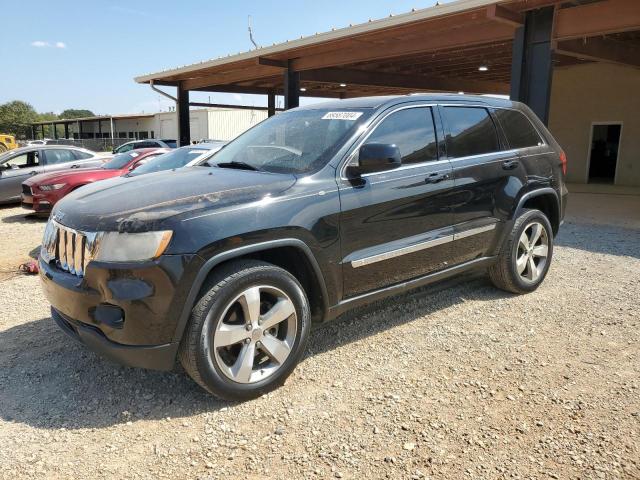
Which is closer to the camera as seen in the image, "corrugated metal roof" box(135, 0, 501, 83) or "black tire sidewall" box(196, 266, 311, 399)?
"black tire sidewall" box(196, 266, 311, 399)

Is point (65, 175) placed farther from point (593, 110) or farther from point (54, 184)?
point (593, 110)

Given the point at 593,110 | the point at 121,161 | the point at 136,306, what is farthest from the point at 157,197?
the point at 593,110

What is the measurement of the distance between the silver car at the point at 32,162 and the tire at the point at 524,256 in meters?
10.1

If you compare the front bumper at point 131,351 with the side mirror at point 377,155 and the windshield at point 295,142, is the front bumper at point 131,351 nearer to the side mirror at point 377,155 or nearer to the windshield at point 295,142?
the windshield at point 295,142

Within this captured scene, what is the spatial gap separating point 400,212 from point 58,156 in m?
11.3

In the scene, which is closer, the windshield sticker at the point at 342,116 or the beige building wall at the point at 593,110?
the windshield sticker at the point at 342,116

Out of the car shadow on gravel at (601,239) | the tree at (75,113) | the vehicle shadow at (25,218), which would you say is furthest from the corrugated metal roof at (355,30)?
the tree at (75,113)

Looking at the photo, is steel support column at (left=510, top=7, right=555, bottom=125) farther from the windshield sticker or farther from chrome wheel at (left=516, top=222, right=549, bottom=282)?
the windshield sticker

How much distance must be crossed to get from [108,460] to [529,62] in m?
8.94

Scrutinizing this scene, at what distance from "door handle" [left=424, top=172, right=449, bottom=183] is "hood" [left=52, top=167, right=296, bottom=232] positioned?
1159 millimetres

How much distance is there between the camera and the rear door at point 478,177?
4.14 metres

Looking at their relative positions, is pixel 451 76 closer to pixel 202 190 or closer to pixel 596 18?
pixel 596 18

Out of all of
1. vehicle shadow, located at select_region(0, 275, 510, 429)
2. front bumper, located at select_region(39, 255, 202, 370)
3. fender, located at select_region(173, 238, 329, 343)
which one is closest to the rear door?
vehicle shadow, located at select_region(0, 275, 510, 429)

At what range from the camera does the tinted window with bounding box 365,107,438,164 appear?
3766mm
